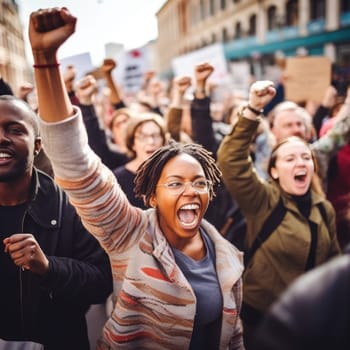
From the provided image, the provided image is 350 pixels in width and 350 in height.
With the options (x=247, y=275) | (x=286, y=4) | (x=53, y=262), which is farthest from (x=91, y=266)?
(x=286, y=4)

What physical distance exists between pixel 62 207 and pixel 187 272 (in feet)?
1.84

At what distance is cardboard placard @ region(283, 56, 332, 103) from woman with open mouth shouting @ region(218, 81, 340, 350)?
9.11 feet

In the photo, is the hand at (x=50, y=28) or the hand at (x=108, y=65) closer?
the hand at (x=50, y=28)

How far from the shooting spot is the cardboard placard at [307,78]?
4.72 metres

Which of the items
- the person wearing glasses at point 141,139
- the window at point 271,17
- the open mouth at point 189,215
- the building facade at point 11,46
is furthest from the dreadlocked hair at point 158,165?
the building facade at point 11,46

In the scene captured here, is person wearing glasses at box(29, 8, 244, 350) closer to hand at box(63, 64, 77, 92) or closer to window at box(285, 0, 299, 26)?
hand at box(63, 64, 77, 92)

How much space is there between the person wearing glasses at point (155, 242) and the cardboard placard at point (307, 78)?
3.54 metres

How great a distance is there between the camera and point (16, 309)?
1436 millimetres

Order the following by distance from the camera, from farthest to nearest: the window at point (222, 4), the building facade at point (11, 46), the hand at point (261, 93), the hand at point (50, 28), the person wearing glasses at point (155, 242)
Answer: the building facade at point (11, 46), the window at point (222, 4), the hand at point (261, 93), the person wearing glasses at point (155, 242), the hand at point (50, 28)

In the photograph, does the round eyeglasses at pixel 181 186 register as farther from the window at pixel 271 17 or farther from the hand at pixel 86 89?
the window at pixel 271 17

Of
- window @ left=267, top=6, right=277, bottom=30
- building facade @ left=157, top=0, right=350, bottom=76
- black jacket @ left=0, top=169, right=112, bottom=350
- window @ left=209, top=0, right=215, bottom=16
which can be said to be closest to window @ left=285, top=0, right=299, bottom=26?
building facade @ left=157, top=0, right=350, bottom=76

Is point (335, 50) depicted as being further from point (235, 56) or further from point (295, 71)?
point (295, 71)

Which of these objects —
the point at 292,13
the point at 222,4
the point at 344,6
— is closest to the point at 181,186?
the point at 344,6

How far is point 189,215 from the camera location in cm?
151
